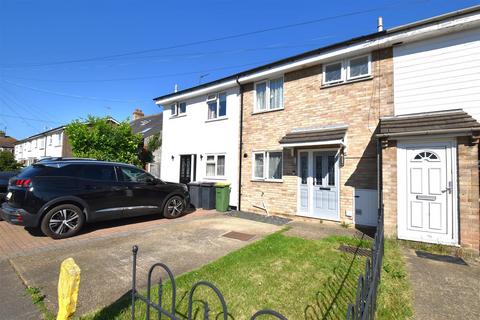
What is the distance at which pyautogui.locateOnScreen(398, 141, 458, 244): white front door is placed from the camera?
231 inches

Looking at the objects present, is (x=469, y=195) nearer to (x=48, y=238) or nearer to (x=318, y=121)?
(x=318, y=121)

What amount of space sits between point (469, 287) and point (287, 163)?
5973 millimetres

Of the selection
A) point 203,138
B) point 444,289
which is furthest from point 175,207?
point 444,289

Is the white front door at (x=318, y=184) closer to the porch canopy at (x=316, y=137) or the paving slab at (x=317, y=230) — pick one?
the paving slab at (x=317, y=230)

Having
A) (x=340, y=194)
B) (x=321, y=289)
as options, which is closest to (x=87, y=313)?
(x=321, y=289)

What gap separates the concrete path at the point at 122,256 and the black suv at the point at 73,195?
84 centimetres

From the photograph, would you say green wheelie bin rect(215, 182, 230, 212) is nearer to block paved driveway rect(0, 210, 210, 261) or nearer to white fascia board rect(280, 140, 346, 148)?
block paved driveway rect(0, 210, 210, 261)

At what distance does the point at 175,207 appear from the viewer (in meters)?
8.98

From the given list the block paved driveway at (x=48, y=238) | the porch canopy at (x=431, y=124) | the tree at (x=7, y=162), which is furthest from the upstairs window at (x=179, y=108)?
the tree at (x=7, y=162)

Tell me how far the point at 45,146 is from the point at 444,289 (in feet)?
119

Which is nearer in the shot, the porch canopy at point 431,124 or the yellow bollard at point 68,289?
the yellow bollard at point 68,289

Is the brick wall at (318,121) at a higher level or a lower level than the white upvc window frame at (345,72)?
lower

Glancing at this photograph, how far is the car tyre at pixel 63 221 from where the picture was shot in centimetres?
612

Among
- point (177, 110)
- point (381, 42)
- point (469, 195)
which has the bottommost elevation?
point (469, 195)
